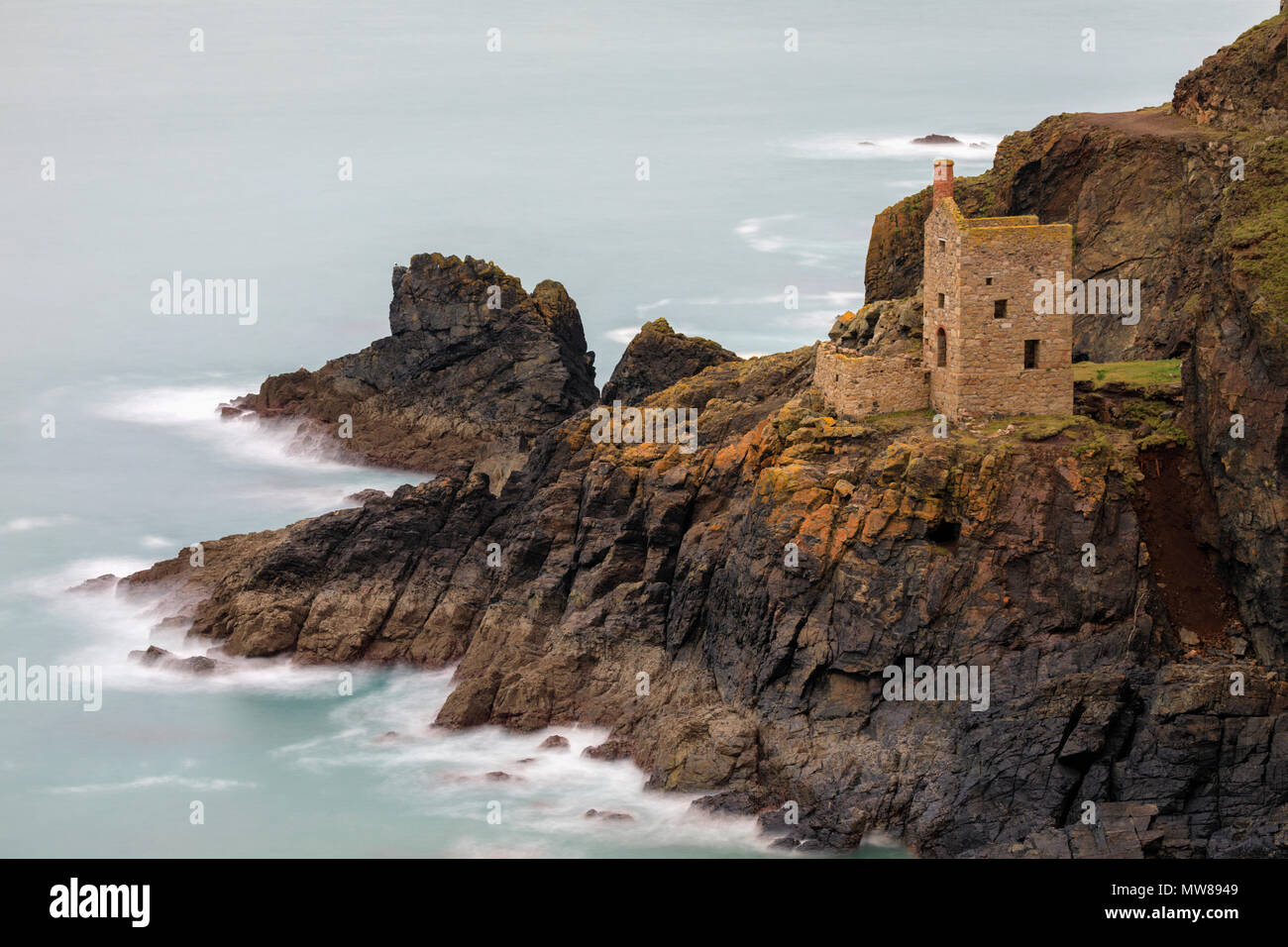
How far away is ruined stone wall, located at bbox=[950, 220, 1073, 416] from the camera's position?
292 feet

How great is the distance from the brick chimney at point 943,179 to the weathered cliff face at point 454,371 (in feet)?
140

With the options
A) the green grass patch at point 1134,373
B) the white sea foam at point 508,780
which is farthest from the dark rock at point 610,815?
the green grass patch at point 1134,373

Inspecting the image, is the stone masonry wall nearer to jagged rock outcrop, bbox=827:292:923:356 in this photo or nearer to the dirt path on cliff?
jagged rock outcrop, bbox=827:292:923:356

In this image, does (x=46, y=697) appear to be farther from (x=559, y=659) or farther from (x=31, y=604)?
(x=559, y=659)

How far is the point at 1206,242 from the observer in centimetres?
9919

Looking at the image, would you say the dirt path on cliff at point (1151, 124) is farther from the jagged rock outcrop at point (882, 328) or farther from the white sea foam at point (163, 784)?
the white sea foam at point (163, 784)

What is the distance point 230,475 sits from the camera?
133 m

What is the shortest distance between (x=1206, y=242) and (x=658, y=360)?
106ft

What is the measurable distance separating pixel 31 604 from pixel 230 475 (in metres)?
21.4

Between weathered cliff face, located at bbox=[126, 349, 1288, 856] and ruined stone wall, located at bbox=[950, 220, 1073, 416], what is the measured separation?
4.29ft

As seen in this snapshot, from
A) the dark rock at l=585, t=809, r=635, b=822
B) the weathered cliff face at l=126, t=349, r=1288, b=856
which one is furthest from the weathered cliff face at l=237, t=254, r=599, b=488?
the dark rock at l=585, t=809, r=635, b=822

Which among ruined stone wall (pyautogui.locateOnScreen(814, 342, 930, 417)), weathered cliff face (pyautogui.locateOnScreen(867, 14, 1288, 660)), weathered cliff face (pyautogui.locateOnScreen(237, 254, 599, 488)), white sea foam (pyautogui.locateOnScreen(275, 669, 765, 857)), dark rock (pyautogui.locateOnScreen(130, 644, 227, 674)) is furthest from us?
weathered cliff face (pyautogui.locateOnScreen(237, 254, 599, 488))

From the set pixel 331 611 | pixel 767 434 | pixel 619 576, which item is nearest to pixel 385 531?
pixel 331 611

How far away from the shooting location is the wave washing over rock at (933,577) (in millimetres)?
83125
